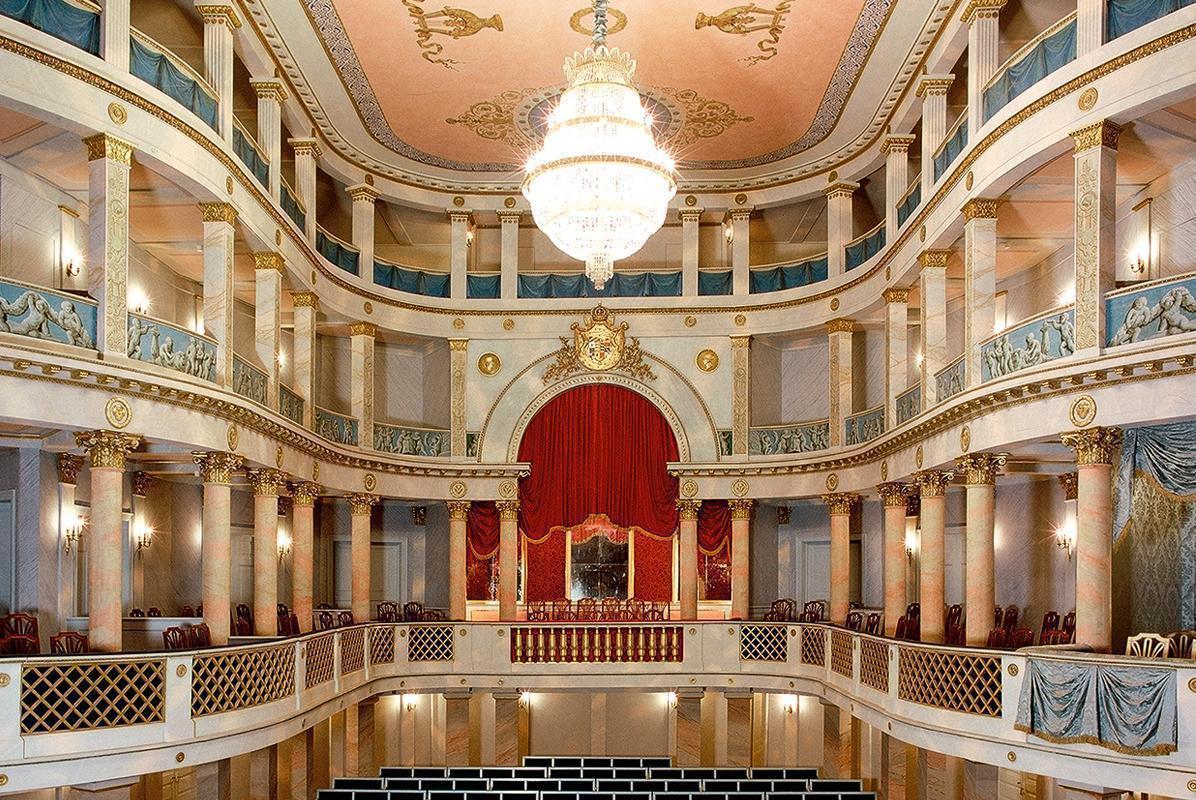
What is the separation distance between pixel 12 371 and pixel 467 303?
12.6 metres

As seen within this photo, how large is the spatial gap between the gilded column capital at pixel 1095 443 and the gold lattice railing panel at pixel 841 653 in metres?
6.90

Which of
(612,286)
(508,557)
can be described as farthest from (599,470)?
(612,286)

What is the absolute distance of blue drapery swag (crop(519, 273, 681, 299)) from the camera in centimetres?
2330

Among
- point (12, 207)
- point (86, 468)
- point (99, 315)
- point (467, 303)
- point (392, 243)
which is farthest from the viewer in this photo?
point (392, 243)

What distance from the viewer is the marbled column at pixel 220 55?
583 inches

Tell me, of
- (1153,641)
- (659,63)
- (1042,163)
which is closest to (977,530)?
(1153,641)

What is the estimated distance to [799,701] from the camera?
23453mm

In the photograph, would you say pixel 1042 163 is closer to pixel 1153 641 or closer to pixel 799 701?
pixel 1153 641

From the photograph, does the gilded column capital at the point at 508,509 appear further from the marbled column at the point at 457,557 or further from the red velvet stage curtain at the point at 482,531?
the marbled column at the point at 457,557

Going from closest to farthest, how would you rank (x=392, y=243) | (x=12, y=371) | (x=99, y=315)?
(x=12, y=371), (x=99, y=315), (x=392, y=243)

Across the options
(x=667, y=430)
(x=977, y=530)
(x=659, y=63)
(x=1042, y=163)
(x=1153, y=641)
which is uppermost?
(x=659, y=63)

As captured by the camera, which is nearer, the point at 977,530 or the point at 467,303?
the point at 977,530

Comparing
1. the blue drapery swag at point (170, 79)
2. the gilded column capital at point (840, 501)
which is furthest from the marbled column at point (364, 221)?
the gilded column capital at point (840, 501)

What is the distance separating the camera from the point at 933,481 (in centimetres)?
1636
